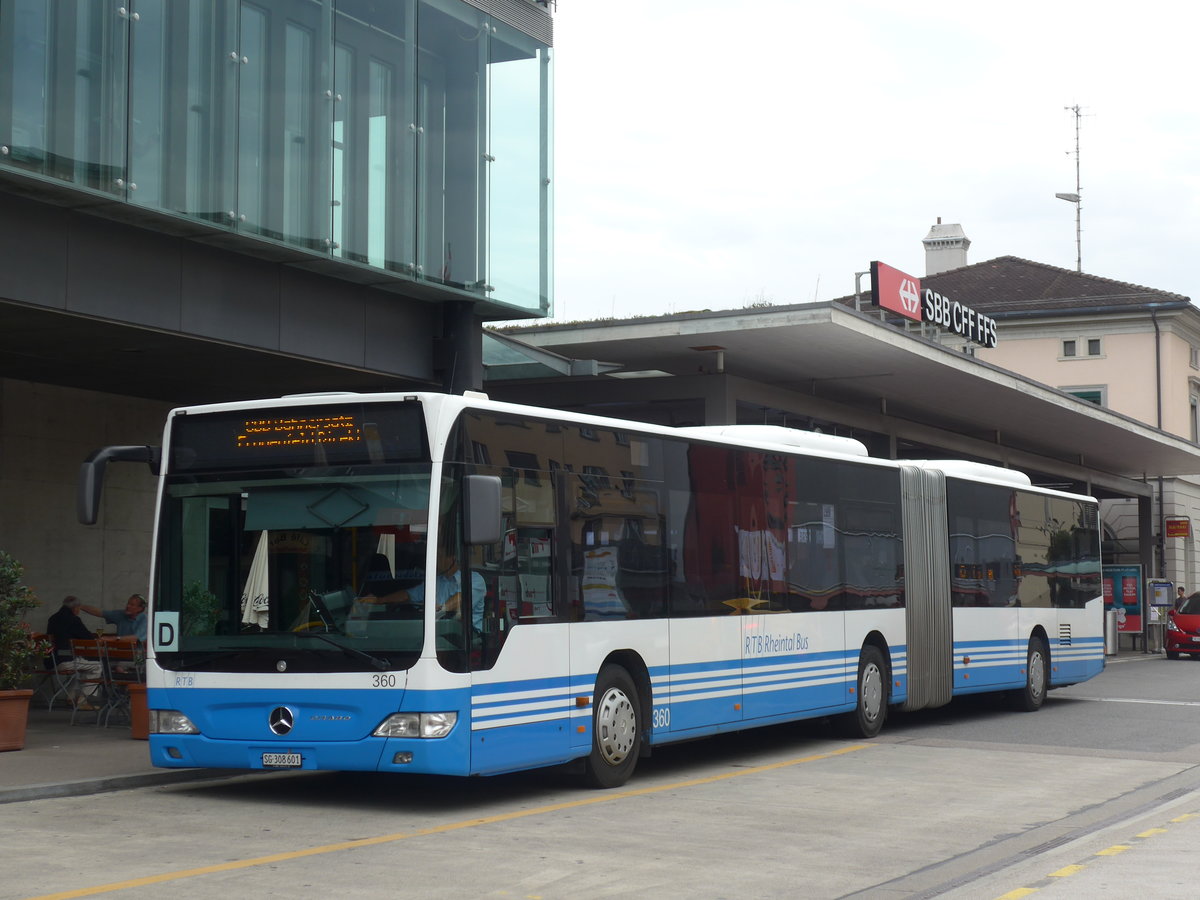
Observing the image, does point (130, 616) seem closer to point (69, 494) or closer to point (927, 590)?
point (69, 494)

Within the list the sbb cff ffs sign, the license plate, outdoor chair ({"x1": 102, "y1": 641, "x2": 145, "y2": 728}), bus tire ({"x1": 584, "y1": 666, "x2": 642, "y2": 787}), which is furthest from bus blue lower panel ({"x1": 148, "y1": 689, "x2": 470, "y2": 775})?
the sbb cff ffs sign

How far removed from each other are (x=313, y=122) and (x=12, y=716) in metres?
6.65

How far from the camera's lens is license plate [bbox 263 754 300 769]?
10.6 metres

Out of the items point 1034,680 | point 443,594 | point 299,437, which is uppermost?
point 299,437

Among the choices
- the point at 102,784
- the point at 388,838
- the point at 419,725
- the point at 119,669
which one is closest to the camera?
the point at 388,838

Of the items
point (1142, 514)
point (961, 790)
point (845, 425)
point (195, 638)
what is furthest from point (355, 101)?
point (1142, 514)

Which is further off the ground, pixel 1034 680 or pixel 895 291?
pixel 895 291

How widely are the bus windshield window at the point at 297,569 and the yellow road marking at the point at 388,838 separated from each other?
1157 mm

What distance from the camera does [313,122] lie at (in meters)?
16.4

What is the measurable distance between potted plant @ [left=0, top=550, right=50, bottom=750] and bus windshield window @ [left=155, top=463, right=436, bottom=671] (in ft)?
9.71

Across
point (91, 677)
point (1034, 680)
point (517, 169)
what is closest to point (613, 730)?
point (91, 677)

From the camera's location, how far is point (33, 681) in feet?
65.2

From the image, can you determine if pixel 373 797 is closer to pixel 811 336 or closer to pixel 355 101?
pixel 355 101

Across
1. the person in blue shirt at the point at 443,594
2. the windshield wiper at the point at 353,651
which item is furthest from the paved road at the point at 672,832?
the person in blue shirt at the point at 443,594
